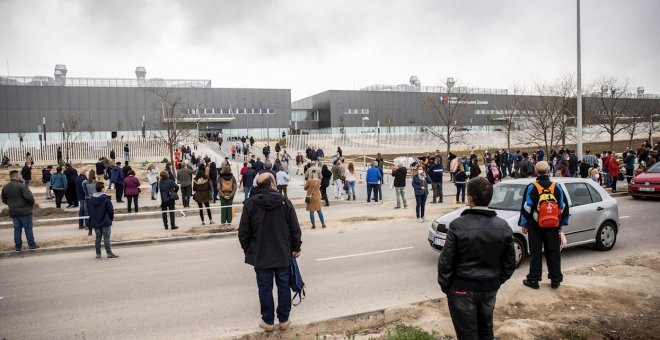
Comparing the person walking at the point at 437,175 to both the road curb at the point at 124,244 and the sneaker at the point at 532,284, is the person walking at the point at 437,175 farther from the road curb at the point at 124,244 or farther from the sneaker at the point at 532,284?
the sneaker at the point at 532,284

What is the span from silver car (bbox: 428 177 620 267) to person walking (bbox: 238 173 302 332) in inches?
148

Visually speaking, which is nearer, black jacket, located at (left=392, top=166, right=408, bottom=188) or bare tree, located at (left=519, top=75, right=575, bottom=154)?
black jacket, located at (left=392, top=166, right=408, bottom=188)

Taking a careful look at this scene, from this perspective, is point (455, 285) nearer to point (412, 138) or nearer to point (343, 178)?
point (343, 178)

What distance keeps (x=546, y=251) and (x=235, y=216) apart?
1141cm

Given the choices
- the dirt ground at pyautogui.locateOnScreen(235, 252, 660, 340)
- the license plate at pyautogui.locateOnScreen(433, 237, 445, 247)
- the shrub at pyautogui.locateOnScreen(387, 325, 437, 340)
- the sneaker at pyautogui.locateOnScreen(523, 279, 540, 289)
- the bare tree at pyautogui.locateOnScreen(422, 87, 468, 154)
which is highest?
the bare tree at pyautogui.locateOnScreen(422, 87, 468, 154)

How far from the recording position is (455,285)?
12.7 feet

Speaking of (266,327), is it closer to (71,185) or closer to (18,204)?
(18,204)

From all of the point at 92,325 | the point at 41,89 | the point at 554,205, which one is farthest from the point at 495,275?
the point at 41,89

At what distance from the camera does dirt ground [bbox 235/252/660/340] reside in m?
5.23

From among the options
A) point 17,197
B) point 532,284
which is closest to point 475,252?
point 532,284

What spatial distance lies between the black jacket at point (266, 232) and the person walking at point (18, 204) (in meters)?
7.92

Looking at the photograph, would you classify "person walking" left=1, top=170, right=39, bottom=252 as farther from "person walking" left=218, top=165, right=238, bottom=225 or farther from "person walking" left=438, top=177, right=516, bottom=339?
"person walking" left=438, top=177, right=516, bottom=339

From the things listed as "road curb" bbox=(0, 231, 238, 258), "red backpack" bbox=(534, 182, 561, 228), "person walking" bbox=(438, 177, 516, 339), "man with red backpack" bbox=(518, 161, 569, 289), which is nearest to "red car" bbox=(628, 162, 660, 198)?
"man with red backpack" bbox=(518, 161, 569, 289)

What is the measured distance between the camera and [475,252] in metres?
3.79
